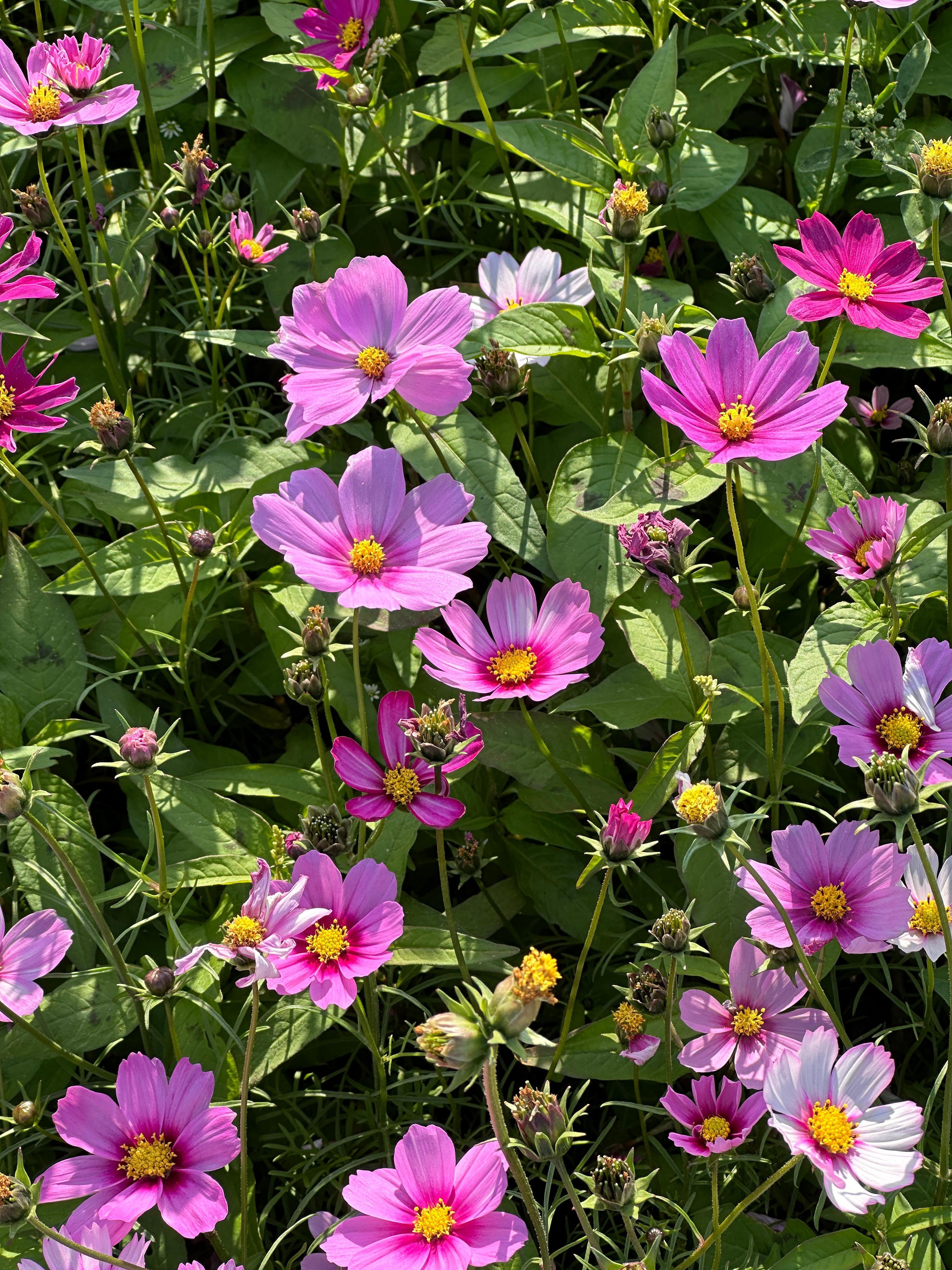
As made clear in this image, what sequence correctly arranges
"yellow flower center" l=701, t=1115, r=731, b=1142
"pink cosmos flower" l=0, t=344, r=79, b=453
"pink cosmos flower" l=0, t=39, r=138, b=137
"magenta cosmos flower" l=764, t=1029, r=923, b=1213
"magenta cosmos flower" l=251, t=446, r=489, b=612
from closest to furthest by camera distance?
"magenta cosmos flower" l=764, t=1029, r=923, b=1213 → "yellow flower center" l=701, t=1115, r=731, b=1142 → "magenta cosmos flower" l=251, t=446, r=489, b=612 → "pink cosmos flower" l=0, t=344, r=79, b=453 → "pink cosmos flower" l=0, t=39, r=138, b=137

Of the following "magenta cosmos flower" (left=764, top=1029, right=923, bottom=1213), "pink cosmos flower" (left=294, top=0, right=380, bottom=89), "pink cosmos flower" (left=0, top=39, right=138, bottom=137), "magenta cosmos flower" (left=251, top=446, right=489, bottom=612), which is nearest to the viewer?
"magenta cosmos flower" (left=764, top=1029, right=923, bottom=1213)

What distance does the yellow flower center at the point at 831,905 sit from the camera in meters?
0.90

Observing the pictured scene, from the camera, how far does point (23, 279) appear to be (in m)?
1.18

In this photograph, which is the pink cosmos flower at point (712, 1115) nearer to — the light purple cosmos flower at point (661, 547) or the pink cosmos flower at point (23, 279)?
the light purple cosmos flower at point (661, 547)

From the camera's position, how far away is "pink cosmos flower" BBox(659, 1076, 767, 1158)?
33.9 inches

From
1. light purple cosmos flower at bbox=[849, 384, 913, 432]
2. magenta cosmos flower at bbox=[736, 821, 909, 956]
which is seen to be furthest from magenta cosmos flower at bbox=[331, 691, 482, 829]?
light purple cosmos flower at bbox=[849, 384, 913, 432]

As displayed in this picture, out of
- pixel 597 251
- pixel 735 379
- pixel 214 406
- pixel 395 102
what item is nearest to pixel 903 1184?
pixel 735 379

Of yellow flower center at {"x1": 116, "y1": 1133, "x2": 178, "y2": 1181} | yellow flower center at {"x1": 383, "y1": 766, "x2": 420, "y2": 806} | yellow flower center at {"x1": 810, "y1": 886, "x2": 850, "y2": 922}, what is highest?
yellow flower center at {"x1": 383, "y1": 766, "x2": 420, "y2": 806}

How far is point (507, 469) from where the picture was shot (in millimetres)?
1167

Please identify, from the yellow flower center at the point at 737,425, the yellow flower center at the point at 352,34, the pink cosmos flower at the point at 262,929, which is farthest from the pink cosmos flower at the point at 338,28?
the pink cosmos flower at the point at 262,929

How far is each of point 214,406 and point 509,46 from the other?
509 mm

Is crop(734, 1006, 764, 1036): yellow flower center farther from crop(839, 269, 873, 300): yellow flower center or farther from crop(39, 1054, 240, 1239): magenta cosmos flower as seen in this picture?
crop(839, 269, 873, 300): yellow flower center

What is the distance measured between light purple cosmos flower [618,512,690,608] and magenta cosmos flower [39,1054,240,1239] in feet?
1.63

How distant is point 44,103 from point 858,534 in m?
0.89
